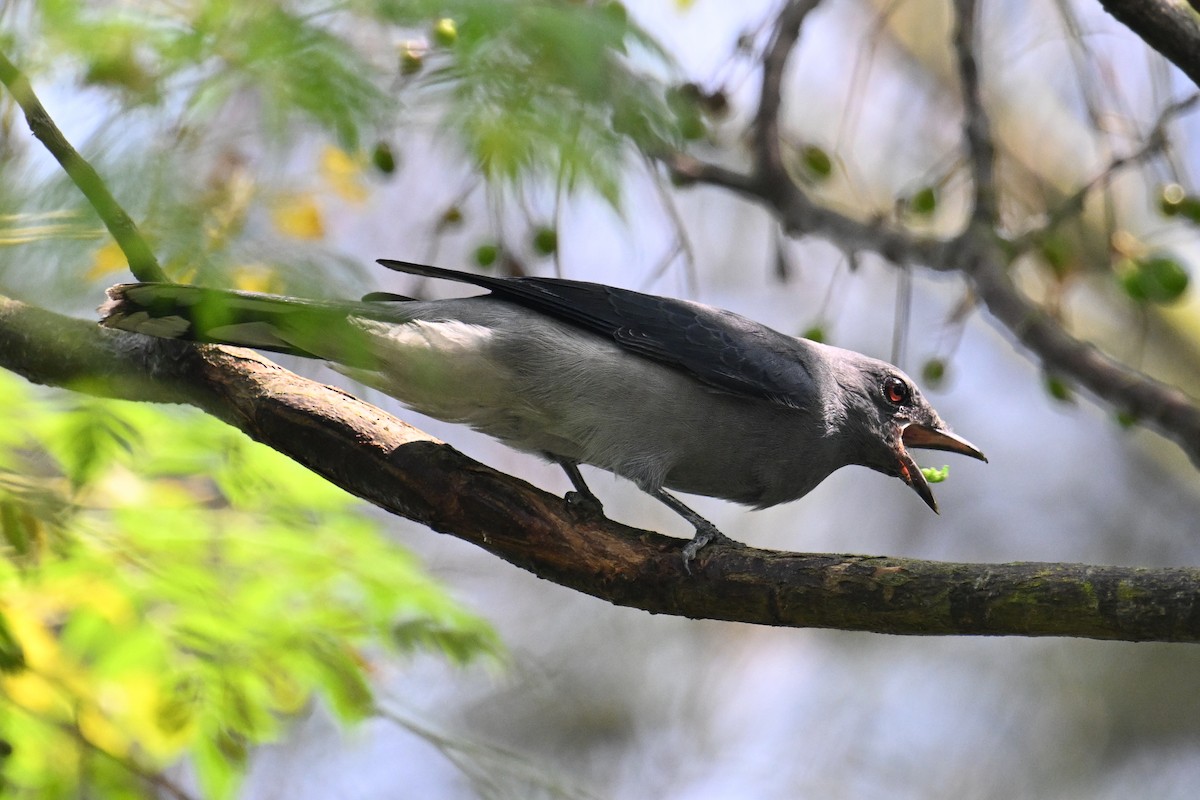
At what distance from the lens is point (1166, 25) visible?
4098 mm

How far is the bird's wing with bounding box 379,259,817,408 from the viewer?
16.8 feet

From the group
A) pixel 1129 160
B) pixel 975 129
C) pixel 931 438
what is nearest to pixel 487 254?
pixel 931 438

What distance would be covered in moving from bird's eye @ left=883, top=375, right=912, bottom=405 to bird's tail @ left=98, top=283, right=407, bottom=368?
2.57 metres

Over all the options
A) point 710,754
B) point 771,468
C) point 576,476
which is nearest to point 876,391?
point 771,468

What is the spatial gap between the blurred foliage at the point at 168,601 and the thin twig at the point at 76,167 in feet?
4.11

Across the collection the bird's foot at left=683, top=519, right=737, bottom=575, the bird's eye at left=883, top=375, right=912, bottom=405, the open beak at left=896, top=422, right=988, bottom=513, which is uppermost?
the bird's foot at left=683, top=519, right=737, bottom=575

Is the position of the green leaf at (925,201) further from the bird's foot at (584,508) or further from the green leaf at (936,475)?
the bird's foot at (584,508)

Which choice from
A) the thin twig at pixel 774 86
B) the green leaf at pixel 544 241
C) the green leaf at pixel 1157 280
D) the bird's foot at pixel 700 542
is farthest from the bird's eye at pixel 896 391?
the bird's foot at pixel 700 542

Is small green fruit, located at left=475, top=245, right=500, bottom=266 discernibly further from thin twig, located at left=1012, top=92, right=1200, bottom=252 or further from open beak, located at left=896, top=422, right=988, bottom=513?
thin twig, located at left=1012, top=92, right=1200, bottom=252

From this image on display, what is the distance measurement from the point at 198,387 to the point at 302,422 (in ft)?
1.83

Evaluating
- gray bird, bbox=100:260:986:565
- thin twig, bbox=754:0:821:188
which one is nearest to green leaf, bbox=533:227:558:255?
gray bird, bbox=100:260:986:565

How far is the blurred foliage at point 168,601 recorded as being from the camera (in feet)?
14.9

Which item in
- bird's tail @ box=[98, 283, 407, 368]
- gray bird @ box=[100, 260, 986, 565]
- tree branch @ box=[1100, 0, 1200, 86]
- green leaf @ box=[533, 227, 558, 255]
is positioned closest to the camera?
bird's tail @ box=[98, 283, 407, 368]

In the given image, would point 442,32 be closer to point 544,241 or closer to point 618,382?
point 544,241
